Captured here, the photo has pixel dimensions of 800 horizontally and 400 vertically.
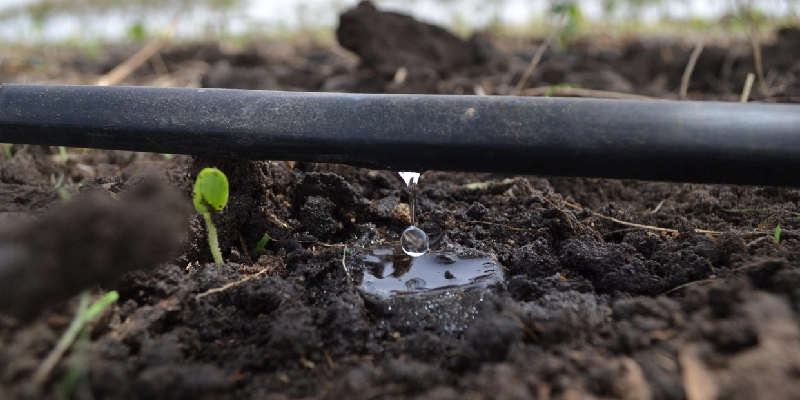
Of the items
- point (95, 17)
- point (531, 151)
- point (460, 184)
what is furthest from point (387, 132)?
point (95, 17)

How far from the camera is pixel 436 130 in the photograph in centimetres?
110

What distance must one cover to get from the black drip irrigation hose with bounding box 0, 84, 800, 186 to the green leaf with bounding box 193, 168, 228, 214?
0.45 ft

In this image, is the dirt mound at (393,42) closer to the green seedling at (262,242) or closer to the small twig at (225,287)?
the green seedling at (262,242)

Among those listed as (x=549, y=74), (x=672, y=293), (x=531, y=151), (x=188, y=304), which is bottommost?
(x=549, y=74)

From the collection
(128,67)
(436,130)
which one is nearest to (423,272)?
(436,130)

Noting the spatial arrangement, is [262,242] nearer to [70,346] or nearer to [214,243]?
[214,243]

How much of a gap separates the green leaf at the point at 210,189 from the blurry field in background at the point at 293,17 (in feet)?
12.9

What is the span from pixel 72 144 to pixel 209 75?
195cm

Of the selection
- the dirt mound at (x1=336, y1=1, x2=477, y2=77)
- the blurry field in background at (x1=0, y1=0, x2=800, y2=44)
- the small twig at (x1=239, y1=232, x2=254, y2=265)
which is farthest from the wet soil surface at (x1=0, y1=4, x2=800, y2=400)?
the blurry field in background at (x1=0, y1=0, x2=800, y2=44)

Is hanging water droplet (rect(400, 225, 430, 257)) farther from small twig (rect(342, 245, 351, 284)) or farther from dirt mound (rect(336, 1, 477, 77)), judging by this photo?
dirt mound (rect(336, 1, 477, 77))

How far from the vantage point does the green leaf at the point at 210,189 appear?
1.08 meters

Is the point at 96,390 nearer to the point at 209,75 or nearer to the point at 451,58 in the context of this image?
the point at 209,75

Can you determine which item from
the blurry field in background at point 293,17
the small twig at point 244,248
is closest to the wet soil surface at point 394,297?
the small twig at point 244,248

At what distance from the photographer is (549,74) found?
3104 mm
